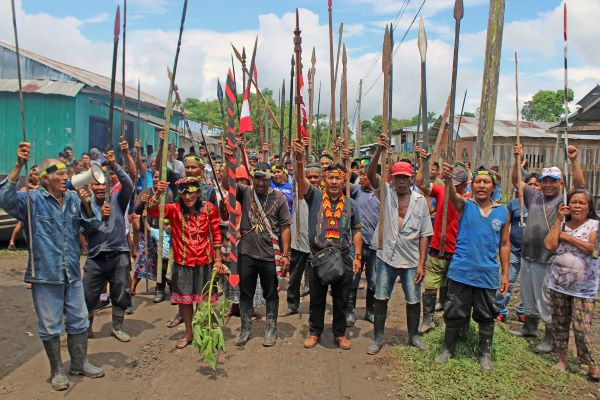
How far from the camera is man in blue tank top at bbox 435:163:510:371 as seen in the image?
4.64 meters

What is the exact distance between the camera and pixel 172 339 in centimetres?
550

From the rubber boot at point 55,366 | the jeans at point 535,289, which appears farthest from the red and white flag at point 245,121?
the jeans at point 535,289

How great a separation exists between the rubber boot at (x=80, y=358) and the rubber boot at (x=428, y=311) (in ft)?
11.3

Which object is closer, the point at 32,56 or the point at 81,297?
the point at 81,297

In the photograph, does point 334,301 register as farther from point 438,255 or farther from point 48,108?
point 48,108

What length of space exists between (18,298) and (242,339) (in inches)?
146

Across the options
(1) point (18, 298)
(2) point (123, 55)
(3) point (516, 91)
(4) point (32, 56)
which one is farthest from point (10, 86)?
(3) point (516, 91)

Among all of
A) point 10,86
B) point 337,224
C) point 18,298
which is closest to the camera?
point 337,224

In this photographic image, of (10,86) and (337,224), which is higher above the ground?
(10,86)

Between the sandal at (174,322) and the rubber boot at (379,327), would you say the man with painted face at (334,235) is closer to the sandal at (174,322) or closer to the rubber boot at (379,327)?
the rubber boot at (379,327)

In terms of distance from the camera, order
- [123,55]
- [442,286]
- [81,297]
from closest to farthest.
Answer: [81,297] → [123,55] → [442,286]

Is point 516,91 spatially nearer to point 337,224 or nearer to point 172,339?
point 337,224

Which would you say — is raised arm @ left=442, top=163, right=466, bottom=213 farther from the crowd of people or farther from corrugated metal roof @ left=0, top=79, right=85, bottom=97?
corrugated metal roof @ left=0, top=79, right=85, bottom=97

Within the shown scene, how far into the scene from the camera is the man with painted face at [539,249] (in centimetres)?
537
